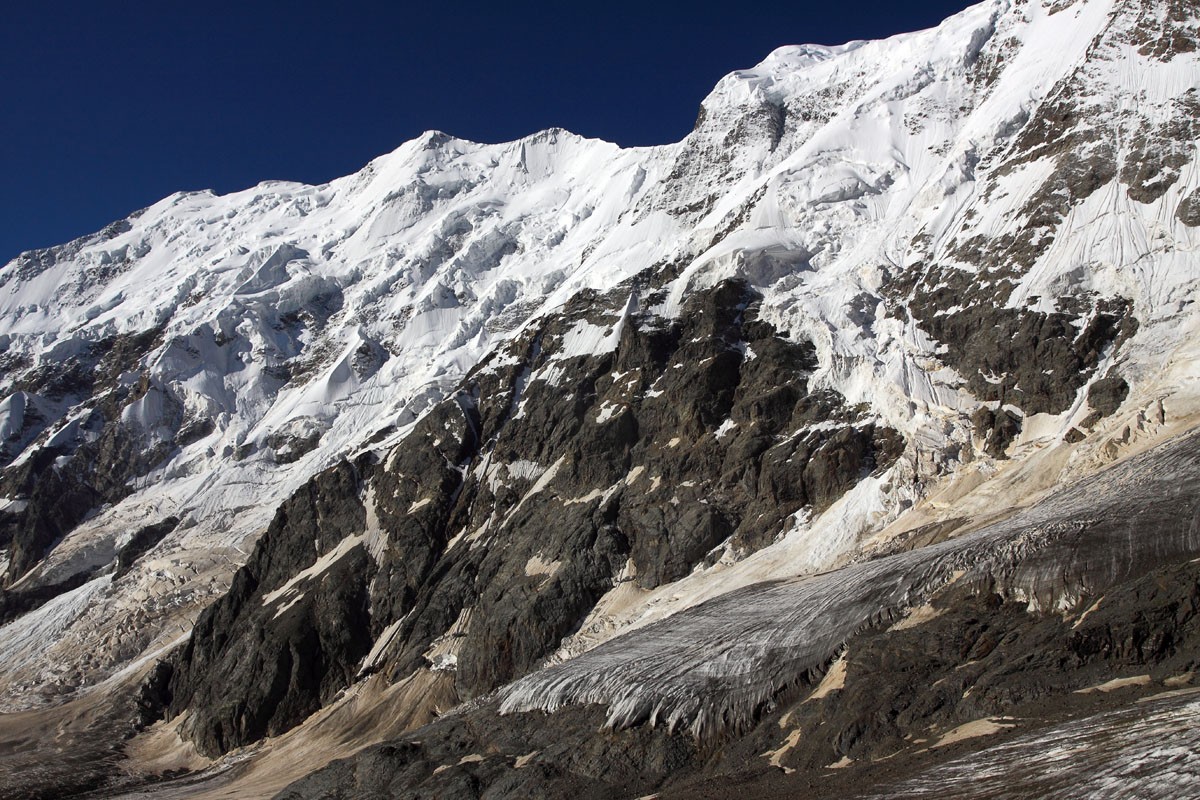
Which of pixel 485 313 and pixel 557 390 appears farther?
pixel 485 313

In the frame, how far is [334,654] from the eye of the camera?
70.1 meters

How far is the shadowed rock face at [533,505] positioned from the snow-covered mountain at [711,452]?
0.94 ft

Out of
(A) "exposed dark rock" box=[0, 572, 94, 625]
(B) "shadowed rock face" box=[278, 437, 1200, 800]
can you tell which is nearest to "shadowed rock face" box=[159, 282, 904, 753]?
(B) "shadowed rock face" box=[278, 437, 1200, 800]

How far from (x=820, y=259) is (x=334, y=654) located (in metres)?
52.0

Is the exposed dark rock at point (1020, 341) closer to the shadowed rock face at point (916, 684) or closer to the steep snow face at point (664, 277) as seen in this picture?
the steep snow face at point (664, 277)

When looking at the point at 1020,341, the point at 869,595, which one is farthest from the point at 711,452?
the point at 869,595

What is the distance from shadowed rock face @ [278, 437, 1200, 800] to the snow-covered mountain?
0.28m

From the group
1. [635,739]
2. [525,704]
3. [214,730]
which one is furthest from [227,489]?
[635,739]

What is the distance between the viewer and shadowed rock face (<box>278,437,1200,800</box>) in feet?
76.6

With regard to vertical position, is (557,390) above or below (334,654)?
above

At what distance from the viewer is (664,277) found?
89.8 m

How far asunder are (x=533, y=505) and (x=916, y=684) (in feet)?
153

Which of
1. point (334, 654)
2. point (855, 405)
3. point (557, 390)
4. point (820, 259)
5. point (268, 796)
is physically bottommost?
point (268, 796)

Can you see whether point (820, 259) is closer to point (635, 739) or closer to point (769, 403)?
point (769, 403)
